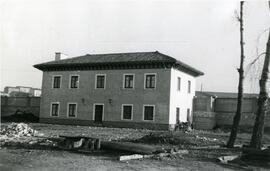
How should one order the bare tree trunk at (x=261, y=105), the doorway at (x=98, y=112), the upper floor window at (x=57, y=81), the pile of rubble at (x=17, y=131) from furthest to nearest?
the upper floor window at (x=57, y=81), the doorway at (x=98, y=112), the pile of rubble at (x=17, y=131), the bare tree trunk at (x=261, y=105)

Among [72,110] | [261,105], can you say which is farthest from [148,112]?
[261,105]

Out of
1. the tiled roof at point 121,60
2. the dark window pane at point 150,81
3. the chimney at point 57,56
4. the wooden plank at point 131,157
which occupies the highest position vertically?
the chimney at point 57,56

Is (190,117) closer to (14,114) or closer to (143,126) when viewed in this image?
(143,126)

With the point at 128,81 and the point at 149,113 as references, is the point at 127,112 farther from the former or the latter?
the point at 128,81

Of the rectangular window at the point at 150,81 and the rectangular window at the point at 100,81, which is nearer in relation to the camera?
the rectangular window at the point at 150,81

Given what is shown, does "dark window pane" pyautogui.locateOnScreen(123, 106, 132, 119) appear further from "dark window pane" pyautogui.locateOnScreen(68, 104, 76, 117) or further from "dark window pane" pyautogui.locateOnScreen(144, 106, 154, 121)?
"dark window pane" pyautogui.locateOnScreen(68, 104, 76, 117)

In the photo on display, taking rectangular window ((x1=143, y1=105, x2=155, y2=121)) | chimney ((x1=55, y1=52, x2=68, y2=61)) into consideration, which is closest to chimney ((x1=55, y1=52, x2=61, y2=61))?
chimney ((x1=55, y1=52, x2=68, y2=61))

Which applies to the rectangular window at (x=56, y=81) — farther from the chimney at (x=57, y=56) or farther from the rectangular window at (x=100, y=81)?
the rectangular window at (x=100, y=81)

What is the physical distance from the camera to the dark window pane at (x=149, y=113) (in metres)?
32.5

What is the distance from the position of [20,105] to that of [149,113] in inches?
700

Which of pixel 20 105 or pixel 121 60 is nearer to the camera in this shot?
pixel 121 60

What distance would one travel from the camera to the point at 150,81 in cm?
3291

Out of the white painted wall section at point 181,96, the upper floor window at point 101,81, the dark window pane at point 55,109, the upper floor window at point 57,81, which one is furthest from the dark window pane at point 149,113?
the upper floor window at point 57,81

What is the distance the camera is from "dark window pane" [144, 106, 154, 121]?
32.5 m
